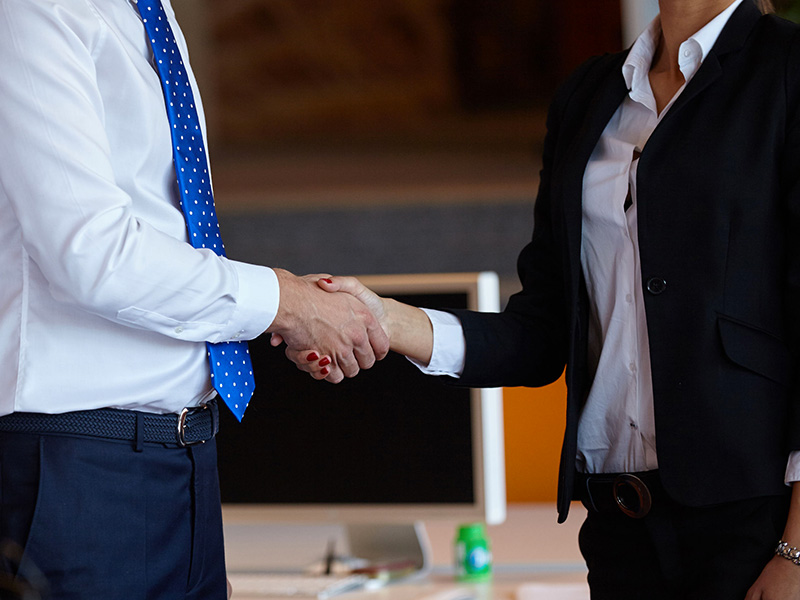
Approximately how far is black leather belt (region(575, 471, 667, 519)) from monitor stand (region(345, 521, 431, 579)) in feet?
2.23

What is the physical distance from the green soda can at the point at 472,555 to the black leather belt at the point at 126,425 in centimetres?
81

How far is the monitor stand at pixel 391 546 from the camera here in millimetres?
1819

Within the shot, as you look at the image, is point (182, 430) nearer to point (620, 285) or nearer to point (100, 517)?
point (100, 517)

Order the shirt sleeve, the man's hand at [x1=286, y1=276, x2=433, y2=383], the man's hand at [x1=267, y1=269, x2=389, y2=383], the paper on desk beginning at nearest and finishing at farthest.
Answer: the shirt sleeve → the man's hand at [x1=267, y1=269, x2=389, y2=383] → the man's hand at [x1=286, y1=276, x2=433, y2=383] → the paper on desk

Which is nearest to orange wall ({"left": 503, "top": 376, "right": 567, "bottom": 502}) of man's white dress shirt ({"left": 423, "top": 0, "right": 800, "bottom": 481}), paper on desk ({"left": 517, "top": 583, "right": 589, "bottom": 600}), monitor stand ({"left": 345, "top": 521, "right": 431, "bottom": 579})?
monitor stand ({"left": 345, "top": 521, "right": 431, "bottom": 579})

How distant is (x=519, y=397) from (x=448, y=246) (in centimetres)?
268

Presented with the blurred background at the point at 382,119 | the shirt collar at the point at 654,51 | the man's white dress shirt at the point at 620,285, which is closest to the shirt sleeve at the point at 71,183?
the man's white dress shirt at the point at 620,285

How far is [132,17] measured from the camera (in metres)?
1.11

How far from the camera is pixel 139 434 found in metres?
1.03

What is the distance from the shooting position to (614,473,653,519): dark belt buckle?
1104mm

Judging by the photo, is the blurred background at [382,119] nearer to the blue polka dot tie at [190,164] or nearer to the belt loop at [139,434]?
the blue polka dot tie at [190,164]

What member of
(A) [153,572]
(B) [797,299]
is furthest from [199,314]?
(B) [797,299]

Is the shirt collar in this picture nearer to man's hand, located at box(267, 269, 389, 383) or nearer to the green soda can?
man's hand, located at box(267, 269, 389, 383)

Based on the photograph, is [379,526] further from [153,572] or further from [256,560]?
[153,572]
